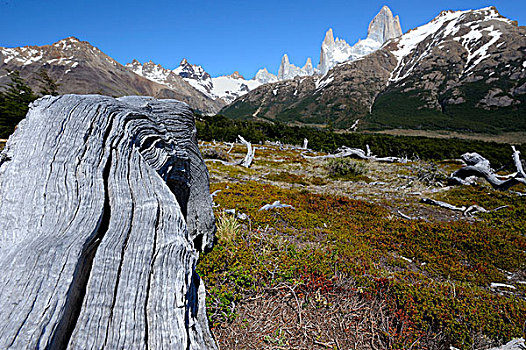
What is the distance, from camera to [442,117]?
6309 inches

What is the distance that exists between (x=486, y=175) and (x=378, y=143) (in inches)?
1589

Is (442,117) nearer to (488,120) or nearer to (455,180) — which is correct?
(488,120)

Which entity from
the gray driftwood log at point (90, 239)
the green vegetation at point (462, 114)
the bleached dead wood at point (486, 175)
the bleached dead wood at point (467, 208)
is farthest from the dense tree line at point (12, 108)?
the green vegetation at point (462, 114)

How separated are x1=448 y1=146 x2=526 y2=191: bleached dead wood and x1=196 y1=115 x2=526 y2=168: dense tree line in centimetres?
2261

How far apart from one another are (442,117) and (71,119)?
203865mm

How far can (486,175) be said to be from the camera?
53.4 ft

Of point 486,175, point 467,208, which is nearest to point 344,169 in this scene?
point 486,175

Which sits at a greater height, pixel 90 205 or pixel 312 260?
pixel 90 205

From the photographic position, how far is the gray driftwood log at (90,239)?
184 cm

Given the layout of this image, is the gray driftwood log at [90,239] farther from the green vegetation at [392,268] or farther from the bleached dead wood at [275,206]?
the bleached dead wood at [275,206]

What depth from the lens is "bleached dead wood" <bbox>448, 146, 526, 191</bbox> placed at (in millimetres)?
14641

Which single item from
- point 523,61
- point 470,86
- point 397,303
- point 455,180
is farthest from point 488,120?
point 397,303

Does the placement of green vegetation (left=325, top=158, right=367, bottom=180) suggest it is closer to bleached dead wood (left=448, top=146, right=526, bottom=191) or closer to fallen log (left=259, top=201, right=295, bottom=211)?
bleached dead wood (left=448, top=146, right=526, bottom=191)

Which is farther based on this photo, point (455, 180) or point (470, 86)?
point (470, 86)
